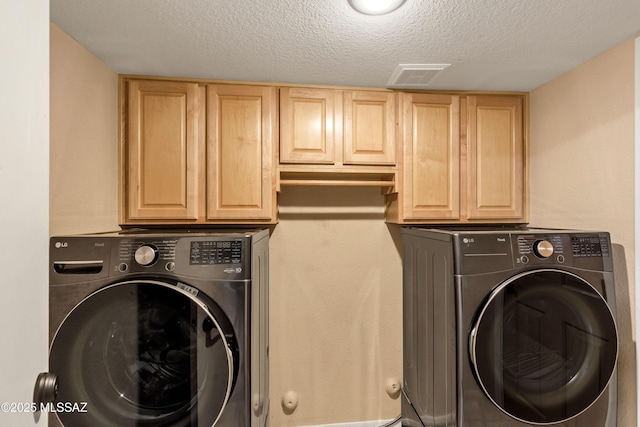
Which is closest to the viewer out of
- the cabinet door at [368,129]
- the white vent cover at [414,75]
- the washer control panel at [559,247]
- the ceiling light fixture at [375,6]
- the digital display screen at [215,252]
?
the ceiling light fixture at [375,6]

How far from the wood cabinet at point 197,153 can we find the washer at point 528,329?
42.8 inches

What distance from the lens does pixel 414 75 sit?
1793 millimetres

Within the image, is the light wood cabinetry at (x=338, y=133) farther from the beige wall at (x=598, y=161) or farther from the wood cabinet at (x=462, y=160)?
the beige wall at (x=598, y=161)

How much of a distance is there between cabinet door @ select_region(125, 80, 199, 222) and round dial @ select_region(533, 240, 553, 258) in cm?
169

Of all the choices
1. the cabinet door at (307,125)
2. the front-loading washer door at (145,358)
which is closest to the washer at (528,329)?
the cabinet door at (307,125)

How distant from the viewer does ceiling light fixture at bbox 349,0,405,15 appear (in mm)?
1178

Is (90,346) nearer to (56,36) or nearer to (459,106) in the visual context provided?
(56,36)

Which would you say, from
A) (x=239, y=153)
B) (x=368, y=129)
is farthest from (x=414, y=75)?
(x=239, y=153)

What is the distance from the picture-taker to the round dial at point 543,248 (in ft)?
4.61

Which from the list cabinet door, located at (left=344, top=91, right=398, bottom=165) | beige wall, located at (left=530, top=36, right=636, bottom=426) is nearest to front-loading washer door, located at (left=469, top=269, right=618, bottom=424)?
beige wall, located at (left=530, top=36, right=636, bottom=426)

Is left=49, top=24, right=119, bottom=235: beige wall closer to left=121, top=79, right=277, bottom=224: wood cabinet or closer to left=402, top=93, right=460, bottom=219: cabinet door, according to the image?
left=121, top=79, right=277, bottom=224: wood cabinet

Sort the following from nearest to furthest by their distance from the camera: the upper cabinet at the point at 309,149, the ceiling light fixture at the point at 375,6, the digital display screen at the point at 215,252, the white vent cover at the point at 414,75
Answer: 1. the ceiling light fixture at the point at 375,6
2. the digital display screen at the point at 215,252
3. the white vent cover at the point at 414,75
4. the upper cabinet at the point at 309,149

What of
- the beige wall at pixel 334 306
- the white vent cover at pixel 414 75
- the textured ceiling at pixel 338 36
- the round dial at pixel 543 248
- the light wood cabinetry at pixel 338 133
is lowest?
the beige wall at pixel 334 306

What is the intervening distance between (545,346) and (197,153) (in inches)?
76.7
